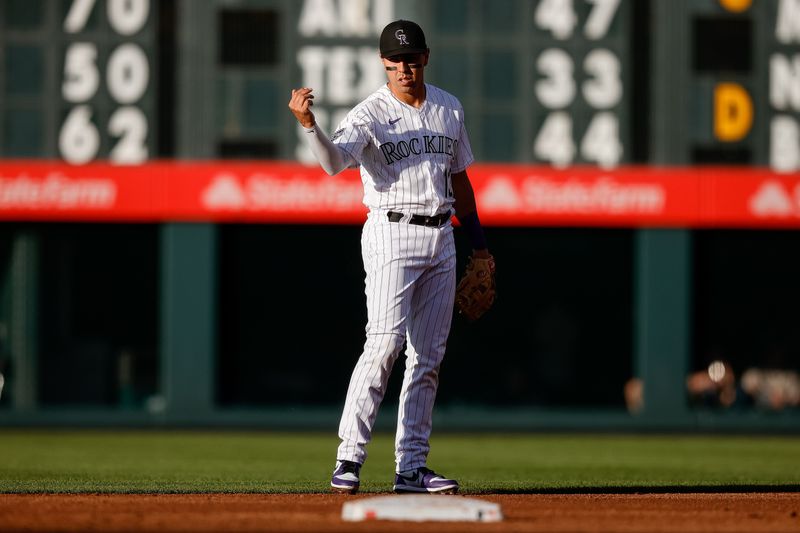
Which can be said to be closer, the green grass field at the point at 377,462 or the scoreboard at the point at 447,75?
the green grass field at the point at 377,462

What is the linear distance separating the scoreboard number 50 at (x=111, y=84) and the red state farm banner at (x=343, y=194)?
0.39m

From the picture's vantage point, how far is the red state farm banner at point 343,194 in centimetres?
1795

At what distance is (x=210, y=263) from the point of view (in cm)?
1834

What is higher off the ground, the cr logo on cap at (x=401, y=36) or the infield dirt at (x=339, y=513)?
the cr logo on cap at (x=401, y=36)

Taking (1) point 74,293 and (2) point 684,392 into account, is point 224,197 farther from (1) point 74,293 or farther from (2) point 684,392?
(2) point 684,392

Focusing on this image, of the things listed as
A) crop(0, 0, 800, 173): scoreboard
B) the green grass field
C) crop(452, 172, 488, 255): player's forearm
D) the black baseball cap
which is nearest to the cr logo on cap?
the black baseball cap

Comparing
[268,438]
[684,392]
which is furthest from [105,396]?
[684,392]

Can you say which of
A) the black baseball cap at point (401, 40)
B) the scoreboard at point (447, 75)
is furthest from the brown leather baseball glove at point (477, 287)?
the scoreboard at point (447, 75)

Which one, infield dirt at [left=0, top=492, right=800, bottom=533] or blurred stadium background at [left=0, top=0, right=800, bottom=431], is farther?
blurred stadium background at [left=0, top=0, right=800, bottom=431]

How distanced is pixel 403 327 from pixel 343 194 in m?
12.1

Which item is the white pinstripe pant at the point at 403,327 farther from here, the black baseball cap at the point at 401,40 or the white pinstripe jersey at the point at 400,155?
the black baseball cap at the point at 401,40

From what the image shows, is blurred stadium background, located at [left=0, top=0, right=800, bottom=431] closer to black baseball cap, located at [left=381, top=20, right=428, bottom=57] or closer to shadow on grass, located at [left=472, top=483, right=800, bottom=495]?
shadow on grass, located at [left=472, top=483, right=800, bottom=495]

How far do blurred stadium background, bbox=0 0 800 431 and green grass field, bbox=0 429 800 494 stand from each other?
78.8 inches

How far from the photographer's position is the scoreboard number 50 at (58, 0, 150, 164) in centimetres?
1708
